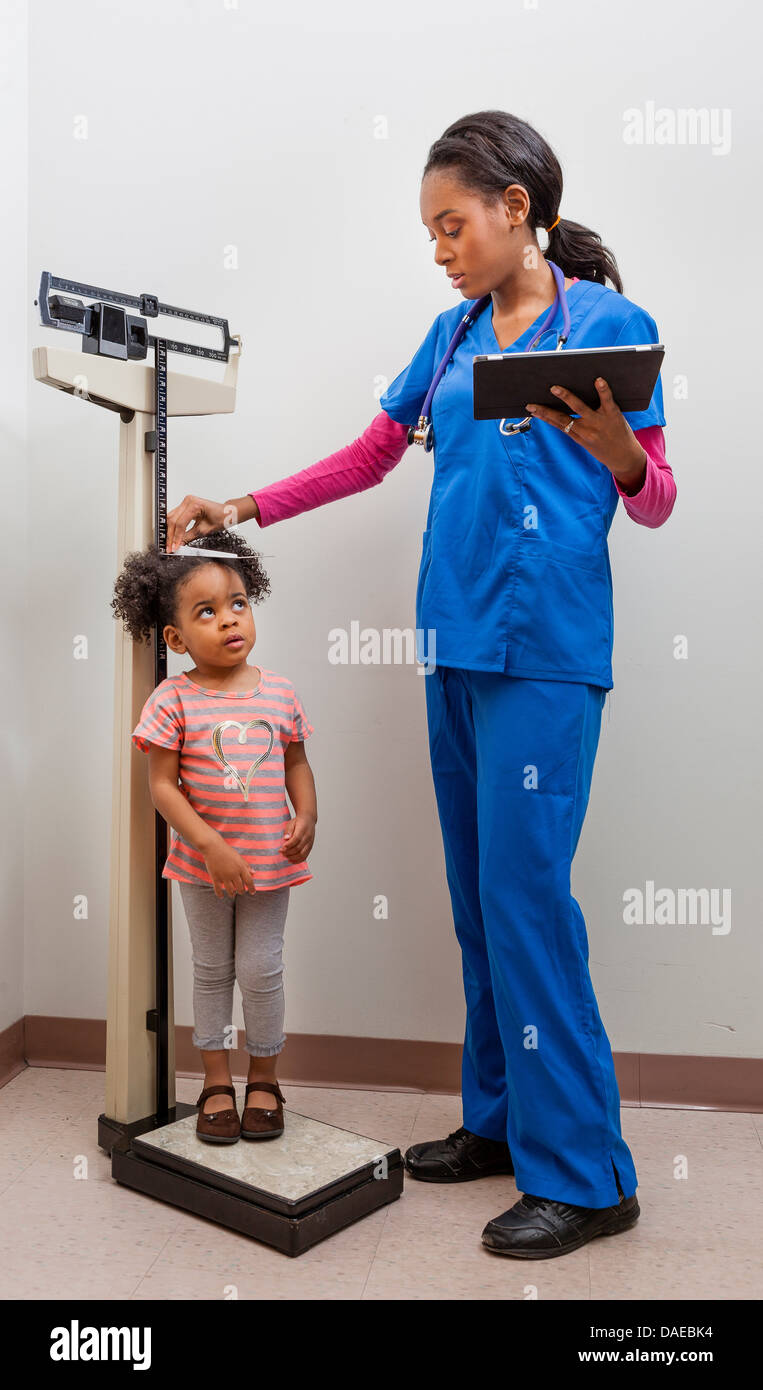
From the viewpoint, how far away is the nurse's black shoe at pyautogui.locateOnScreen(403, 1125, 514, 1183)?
177 cm

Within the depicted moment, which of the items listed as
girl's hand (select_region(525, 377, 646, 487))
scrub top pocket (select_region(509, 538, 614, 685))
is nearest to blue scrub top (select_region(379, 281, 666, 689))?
scrub top pocket (select_region(509, 538, 614, 685))

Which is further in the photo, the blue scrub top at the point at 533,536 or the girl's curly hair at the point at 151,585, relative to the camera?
the girl's curly hair at the point at 151,585

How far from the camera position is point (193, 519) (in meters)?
1.78

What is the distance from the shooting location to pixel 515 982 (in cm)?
157

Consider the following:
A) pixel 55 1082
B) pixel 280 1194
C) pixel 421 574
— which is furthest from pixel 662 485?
pixel 55 1082

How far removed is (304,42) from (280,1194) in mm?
1841

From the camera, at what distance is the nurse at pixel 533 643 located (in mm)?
1540

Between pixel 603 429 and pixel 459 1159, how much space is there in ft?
3.59

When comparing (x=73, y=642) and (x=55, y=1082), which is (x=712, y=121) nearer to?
(x=73, y=642)

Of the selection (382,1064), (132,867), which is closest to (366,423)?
(132,867)

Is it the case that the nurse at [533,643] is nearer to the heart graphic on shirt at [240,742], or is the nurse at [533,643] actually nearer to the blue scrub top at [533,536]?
the blue scrub top at [533,536]

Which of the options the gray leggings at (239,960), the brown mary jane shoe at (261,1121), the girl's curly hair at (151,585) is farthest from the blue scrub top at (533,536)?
the brown mary jane shoe at (261,1121)

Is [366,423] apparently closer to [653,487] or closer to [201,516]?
[201,516]

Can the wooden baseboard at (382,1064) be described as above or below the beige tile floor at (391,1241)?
above
